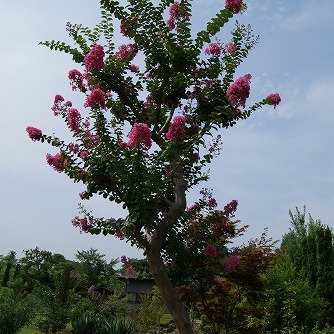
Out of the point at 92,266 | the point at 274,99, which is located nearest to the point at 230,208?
the point at 274,99

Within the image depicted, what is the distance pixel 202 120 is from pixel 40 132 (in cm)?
256

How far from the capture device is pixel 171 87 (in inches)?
308

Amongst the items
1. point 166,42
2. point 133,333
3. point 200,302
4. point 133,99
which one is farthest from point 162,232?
point 200,302

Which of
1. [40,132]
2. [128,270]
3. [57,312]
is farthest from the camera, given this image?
[57,312]

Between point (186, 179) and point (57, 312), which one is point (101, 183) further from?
point (57, 312)

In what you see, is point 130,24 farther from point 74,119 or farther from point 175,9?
point 74,119

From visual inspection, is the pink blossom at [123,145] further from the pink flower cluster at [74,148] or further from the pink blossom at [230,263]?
the pink blossom at [230,263]

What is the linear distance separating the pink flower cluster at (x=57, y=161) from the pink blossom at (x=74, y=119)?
0.61 m

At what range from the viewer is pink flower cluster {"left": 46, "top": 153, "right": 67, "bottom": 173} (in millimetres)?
7336

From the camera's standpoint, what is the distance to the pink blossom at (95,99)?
6.40 meters

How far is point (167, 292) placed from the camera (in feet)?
22.1

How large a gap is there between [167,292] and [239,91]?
295 cm

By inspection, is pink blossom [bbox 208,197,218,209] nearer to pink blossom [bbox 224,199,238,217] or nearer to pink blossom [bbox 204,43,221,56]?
pink blossom [bbox 224,199,238,217]

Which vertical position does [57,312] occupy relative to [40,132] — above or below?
below
